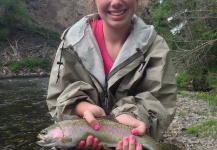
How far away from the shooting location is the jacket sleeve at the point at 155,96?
2.81m

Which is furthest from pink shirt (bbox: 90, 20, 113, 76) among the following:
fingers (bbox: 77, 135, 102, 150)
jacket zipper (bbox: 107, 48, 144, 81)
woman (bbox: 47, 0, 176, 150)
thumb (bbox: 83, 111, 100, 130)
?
fingers (bbox: 77, 135, 102, 150)

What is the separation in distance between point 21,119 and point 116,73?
10.8m

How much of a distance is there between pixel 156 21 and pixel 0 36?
24709 millimetres

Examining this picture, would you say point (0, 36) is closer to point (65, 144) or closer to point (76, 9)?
point (76, 9)

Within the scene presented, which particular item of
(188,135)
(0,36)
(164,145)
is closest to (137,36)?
(164,145)

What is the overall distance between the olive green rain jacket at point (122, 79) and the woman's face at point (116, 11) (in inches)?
6.8

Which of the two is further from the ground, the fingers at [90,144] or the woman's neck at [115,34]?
the woman's neck at [115,34]

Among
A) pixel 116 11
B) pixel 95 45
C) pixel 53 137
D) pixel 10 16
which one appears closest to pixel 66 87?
pixel 95 45

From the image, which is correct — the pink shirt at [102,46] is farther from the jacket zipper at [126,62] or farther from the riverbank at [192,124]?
the riverbank at [192,124]

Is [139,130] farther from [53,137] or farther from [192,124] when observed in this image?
[192,124]

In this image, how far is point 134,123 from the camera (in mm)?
2598

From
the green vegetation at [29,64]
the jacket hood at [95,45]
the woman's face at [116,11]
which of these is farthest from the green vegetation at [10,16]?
the woman's face at [116,11]

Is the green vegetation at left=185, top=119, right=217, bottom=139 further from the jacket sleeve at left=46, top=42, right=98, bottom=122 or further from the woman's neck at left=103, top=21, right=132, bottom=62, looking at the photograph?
the jacket sleeve at left=46, top=42, right=98, bottom=122

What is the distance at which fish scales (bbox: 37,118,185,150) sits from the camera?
2453 millimetres
